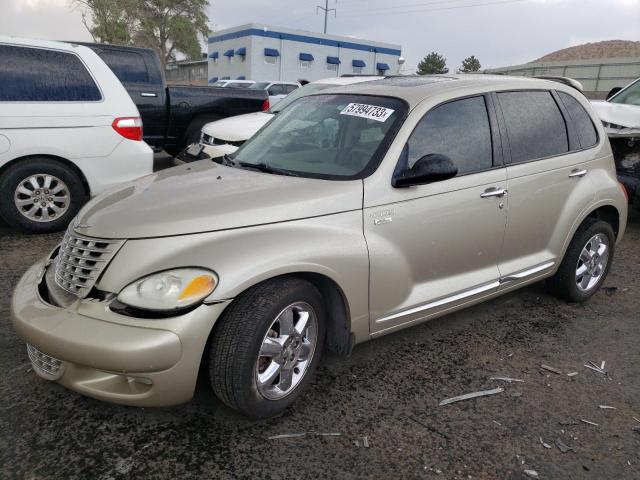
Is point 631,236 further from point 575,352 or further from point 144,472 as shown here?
point 144,472

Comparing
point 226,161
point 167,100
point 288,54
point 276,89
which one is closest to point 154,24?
point 288,54

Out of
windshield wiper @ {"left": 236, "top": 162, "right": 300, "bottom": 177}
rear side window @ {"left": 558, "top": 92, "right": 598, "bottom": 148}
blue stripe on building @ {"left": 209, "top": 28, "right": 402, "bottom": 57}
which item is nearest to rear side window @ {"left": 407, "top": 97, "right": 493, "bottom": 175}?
windshield wiper @ {"left": 236, "top": 162, "right": 300, "bottom": 177}

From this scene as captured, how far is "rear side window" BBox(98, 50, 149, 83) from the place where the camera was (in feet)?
25.8

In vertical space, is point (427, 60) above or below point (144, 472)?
above

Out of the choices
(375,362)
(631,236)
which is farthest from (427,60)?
(375,362)

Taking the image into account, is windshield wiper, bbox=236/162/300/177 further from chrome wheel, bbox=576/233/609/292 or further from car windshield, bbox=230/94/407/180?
chrome wheel, bbox=576/233/609/292

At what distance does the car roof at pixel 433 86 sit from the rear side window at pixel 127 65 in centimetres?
531

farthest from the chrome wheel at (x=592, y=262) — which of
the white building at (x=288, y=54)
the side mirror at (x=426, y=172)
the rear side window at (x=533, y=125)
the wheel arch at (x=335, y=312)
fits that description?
the white building at (x=288, y=54)

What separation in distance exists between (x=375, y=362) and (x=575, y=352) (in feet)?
4.48

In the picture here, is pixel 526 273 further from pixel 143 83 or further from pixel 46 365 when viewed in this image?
pixel 143 83

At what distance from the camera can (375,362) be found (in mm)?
3285

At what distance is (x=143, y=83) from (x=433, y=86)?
5986 millimetres

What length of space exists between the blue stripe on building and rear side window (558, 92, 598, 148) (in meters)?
35.7

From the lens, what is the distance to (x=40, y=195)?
527 centimetres
